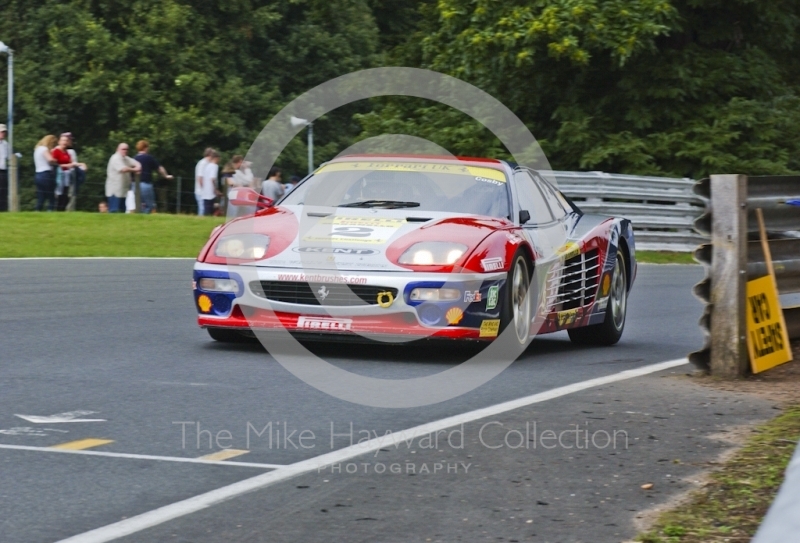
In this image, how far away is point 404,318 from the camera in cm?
824

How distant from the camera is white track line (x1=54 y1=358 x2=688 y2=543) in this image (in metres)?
4.29

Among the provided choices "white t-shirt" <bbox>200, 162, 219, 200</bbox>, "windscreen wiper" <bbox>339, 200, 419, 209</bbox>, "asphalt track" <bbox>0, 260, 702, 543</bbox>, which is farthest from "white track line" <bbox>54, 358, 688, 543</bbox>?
"white t-shirt" <bbox>200, 162, 219, 200</bbox>

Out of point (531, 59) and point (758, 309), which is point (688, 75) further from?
point (758, 309)

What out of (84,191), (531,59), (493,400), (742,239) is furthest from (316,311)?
(84,191)

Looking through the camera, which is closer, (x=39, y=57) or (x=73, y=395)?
(x=73, y=395)

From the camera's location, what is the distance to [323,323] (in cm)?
827

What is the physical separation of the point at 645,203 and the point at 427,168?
1453 cm

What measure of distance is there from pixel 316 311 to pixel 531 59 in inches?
680

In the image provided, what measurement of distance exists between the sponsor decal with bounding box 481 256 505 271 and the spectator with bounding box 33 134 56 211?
16261 millimetres

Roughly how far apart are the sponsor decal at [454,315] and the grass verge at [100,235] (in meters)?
10.3

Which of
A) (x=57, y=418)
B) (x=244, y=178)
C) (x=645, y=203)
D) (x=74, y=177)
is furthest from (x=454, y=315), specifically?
(x=74, y=177)

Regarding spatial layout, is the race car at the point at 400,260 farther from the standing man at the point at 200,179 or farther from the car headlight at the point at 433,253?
the standing man at the point at 200,179

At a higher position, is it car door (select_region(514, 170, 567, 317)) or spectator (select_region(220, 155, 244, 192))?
spectator (select_region(220, 155, 244, 192))

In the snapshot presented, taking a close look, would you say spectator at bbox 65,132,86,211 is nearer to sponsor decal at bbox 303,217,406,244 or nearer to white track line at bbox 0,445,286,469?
sponsor decal at bbox 303,217,406,244
